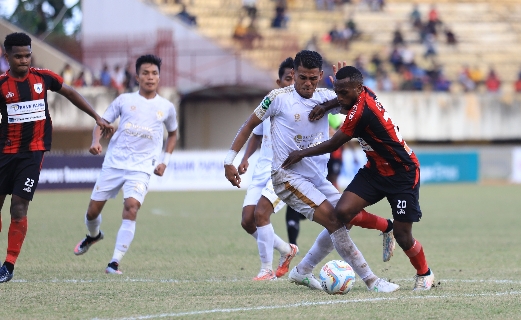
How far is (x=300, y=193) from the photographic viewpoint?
288 inches

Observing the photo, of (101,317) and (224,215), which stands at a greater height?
(101,317)

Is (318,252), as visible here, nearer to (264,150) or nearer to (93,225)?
(264,150)

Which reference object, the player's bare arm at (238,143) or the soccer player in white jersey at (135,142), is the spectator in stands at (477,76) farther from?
the player's bare arm at (238,143)

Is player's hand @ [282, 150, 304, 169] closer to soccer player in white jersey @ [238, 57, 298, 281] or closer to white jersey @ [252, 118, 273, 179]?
soccer player in white jersey @ [238, 57, 298, 281]

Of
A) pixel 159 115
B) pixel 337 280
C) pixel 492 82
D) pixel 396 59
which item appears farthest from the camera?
pixel 492 82

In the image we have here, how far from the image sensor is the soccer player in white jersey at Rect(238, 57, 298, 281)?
8.38 meters

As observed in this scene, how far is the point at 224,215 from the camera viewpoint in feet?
55.5

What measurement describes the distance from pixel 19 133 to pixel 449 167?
22.6 metres

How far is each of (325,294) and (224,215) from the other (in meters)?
9.83

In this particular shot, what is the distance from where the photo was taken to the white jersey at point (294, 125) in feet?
24.5

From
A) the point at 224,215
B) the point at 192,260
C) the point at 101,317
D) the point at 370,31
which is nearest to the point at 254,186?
the point at 192,260

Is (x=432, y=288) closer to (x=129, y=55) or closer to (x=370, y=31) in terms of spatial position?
(x=129, y=55)

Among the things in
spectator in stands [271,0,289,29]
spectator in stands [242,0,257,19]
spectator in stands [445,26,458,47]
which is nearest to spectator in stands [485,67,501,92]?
spectator in stands [445,26,458,47]

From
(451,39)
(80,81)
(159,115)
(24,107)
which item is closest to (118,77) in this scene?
(80,81)
